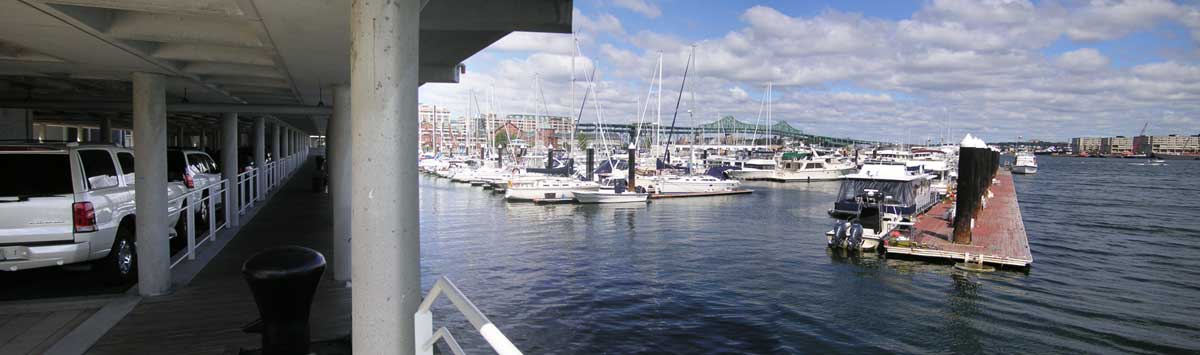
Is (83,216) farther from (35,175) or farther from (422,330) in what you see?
(422,330)

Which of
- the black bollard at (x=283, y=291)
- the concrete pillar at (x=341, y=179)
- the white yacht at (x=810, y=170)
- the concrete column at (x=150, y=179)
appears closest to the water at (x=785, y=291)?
the concrete pillar at (x=341, y=179)

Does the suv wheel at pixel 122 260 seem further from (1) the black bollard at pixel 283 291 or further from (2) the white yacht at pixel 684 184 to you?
(2) the white yacht at pixel 684 184

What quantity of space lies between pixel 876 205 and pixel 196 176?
25373 millimetres

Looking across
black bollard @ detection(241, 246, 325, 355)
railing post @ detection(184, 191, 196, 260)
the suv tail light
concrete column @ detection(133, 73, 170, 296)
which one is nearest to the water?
railing post @ detection(184, 191, 196, 260)

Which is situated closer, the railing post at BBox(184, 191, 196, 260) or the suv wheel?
the suv wheel

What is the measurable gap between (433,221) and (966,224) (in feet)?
71.6

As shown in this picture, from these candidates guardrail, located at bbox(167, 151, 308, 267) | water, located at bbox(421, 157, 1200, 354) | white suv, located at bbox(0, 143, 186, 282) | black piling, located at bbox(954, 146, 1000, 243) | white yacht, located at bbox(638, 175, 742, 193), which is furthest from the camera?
white yacht, located at bbox(638, 175, 742, 193)

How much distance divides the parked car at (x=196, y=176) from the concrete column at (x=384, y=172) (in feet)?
19.8

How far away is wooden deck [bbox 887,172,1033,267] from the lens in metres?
20.0

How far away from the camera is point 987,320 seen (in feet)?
49.2

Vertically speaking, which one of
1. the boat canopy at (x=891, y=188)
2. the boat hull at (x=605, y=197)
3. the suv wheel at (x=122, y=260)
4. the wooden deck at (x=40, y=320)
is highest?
the suv wheel at (x=122, y=260)

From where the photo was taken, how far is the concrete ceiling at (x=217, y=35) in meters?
4.07

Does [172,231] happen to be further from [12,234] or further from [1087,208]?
[1087,208]

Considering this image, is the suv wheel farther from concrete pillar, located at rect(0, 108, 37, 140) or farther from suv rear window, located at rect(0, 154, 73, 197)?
concrete pillar, located at rect(0, 108, 37, 140)
